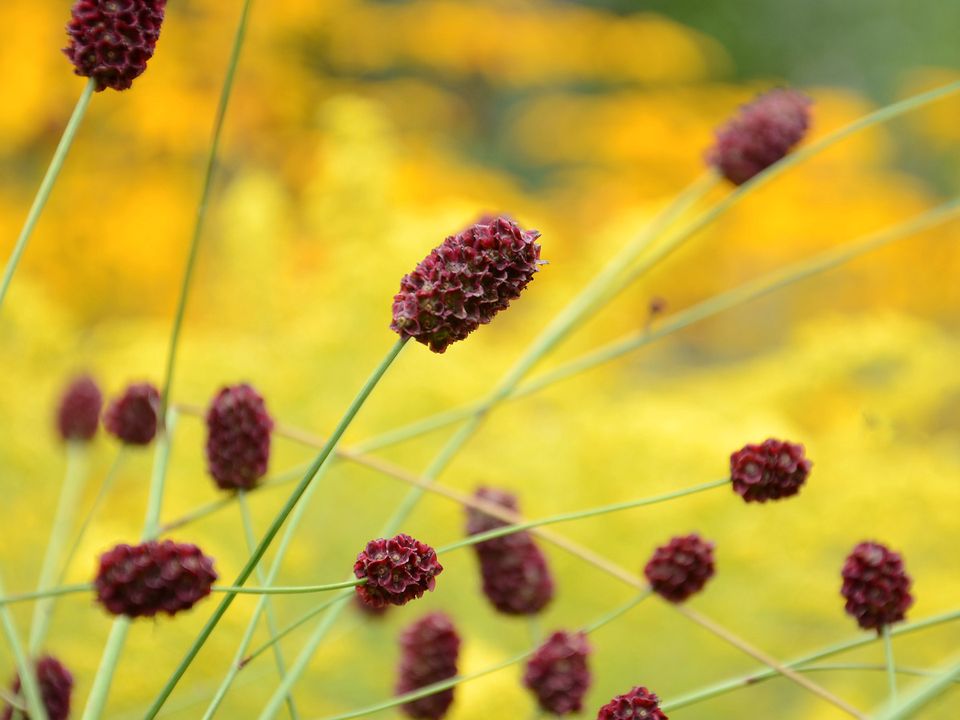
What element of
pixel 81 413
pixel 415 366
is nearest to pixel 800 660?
pixel 81 413

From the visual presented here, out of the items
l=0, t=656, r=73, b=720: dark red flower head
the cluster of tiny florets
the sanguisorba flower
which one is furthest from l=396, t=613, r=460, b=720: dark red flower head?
the sanguisorba flower

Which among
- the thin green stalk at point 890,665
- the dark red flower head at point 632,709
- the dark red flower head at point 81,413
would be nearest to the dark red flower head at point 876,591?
the thin green stalk at point 890,665

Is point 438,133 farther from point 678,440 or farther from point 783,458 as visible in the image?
point 783,458

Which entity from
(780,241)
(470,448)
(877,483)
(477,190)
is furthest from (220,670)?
(780,241)

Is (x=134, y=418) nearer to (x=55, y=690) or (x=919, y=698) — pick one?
(x=55, y=690)

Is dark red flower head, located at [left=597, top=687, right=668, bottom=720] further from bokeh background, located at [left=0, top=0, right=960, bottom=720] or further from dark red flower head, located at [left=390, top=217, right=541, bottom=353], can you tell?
bokeh background, located at [left=0, top=0, right=960, bottom=720]

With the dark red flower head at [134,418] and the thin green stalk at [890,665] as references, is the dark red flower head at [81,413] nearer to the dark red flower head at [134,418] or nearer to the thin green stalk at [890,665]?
the dark red flower head at [134,418]

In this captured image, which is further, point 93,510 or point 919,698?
point 93,510
